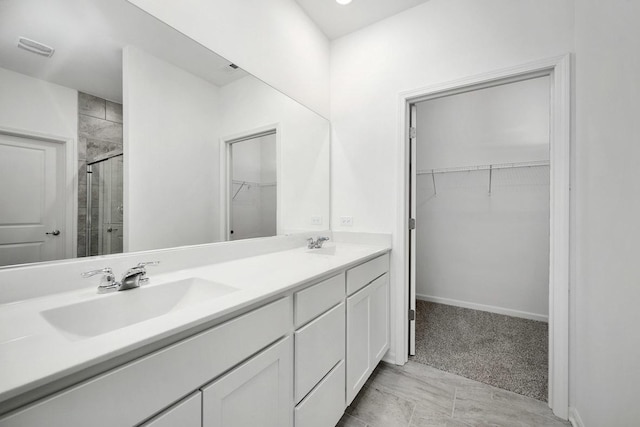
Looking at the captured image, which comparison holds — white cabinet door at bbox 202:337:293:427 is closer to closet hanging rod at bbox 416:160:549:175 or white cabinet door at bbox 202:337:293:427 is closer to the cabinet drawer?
the cabinet drawer

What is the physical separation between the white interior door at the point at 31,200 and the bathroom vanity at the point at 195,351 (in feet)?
0.55

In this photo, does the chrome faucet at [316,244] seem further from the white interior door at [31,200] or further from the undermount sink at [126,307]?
the white interior door at [31,200]

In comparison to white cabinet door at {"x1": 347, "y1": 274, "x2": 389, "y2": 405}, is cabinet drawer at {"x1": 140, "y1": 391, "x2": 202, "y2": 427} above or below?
above

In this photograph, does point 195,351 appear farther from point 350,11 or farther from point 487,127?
point 487,127

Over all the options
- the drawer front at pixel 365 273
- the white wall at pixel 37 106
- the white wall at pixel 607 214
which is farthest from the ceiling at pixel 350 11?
the drawer front at pixel 365 273

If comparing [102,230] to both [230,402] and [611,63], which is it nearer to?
[230,402]

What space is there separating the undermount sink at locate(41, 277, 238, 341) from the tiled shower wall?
0.26 m

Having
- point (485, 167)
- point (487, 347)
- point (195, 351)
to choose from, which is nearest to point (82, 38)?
point (195, 351)

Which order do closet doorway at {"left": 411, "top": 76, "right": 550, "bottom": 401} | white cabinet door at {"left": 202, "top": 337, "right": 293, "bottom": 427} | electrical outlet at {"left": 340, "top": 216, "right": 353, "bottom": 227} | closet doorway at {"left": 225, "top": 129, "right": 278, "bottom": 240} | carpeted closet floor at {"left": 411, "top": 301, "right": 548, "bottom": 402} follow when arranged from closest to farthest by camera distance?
white cabinet door at {"left": 202, "top": 337, "right": 293, "bottom": 427} < closet doorway at {"left": 225, "top": 129, "right": 278, "bottom": 240} < carpeted closet floor at {"left": 411, "top": 301, "right": 548, "bottom": 402} < electrical outlet at {"left": 340, "top": 216, "right": 353, "bottom": 227} < closet doorway at {"left": 411, "top": 76, "right": 550, "bottom": 401}

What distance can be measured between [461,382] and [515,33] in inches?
87.6

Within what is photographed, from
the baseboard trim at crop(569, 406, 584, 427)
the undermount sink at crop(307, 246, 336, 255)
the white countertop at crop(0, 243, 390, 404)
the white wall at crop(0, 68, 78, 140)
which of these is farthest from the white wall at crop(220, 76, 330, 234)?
the baseboard trim at crop(569, 406, 584, 427)

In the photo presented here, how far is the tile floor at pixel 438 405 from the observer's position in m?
1.41

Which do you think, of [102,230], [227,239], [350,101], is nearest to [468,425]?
[227,239]

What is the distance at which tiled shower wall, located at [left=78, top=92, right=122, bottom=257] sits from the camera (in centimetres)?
93
